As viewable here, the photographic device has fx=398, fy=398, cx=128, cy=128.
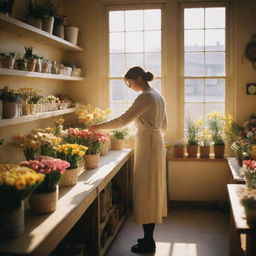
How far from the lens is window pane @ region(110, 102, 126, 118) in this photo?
5566 mm

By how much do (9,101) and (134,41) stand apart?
2.58 meters

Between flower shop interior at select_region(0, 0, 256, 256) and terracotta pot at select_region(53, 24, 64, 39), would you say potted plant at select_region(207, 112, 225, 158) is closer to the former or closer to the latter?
flower shop interior at select_region(0, 0, 256, 256)

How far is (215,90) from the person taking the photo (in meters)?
5.39

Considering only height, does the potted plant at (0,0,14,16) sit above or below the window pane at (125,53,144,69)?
above

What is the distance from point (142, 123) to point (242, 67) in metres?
2.01

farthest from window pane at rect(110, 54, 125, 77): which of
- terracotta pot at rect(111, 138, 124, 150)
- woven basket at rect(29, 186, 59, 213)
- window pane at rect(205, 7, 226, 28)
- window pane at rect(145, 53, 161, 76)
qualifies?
woven basket at rect(29, 186, 59, 213)

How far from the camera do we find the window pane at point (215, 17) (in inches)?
207

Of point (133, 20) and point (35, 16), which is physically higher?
point (133, 20)

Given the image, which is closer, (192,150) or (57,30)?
(57,30)

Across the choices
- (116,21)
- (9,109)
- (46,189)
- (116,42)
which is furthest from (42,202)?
(116,21)

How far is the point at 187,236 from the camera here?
4.41 meters

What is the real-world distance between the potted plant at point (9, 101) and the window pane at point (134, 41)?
2426mm

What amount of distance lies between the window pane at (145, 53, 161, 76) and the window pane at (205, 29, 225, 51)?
666 millimetres

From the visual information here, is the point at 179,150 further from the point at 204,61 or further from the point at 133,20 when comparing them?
the point at 133,20
